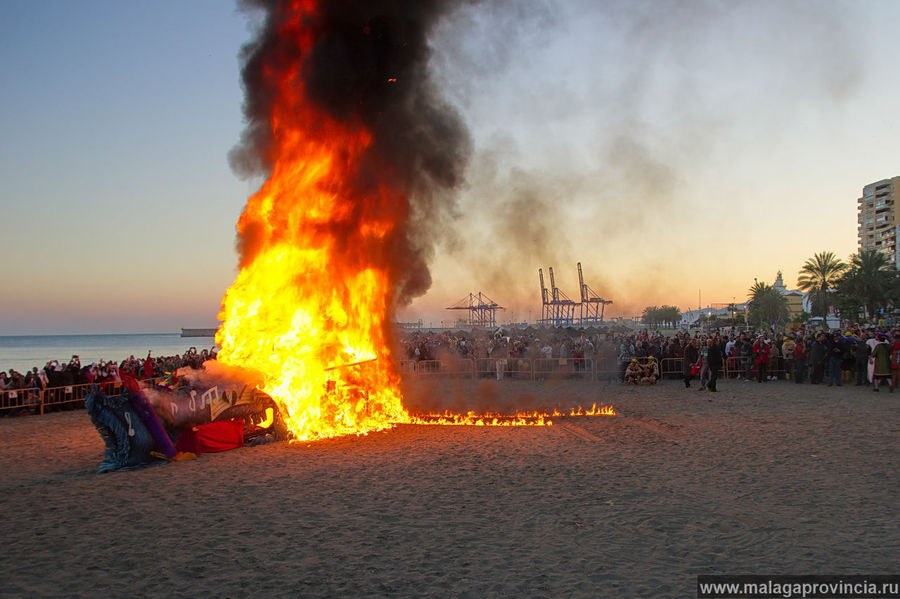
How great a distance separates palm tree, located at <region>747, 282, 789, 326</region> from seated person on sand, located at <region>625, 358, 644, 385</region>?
6933 cm

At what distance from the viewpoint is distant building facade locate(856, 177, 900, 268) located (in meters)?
134

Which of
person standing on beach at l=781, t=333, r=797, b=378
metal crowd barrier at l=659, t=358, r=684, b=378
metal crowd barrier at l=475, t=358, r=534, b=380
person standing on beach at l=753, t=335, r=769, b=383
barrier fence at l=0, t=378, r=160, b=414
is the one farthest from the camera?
metal crowd barrier at l=475, t=358, r=534, b=380

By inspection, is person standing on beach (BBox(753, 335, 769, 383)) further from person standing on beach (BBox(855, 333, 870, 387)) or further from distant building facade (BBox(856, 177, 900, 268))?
distant building facade (BBox(856, 177, 900, 268))

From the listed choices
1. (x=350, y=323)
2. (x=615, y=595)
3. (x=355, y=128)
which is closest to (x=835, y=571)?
(x=615, y=595)

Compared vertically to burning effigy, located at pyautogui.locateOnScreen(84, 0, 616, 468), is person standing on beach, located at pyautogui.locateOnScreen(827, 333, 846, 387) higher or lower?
lower

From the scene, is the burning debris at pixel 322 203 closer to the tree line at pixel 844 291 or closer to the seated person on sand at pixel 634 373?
the seated person on sand at pixel 634 373

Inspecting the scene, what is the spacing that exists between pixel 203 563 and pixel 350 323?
28.5ft

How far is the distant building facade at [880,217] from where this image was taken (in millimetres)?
134125

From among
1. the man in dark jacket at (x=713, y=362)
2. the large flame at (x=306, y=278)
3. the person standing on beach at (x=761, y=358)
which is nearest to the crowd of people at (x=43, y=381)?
the large flame at (x=306, y=278)

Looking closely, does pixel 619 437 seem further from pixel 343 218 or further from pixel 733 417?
pixel 343 218

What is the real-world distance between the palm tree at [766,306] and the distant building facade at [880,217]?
57.6m

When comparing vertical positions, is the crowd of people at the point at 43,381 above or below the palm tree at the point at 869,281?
below

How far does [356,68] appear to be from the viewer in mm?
14234

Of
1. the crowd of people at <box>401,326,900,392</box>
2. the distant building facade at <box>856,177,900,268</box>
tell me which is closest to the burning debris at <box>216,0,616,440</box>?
the crowd of people at <box>401,326,900,392</box>
